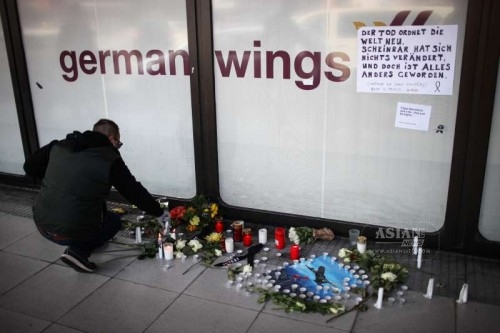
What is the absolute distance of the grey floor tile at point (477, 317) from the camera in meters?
3.32

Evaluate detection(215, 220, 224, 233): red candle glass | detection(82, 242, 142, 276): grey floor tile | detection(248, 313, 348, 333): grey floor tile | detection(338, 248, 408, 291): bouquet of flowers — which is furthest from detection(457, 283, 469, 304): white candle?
detection(82, 242, 142, 276): grey floor tile

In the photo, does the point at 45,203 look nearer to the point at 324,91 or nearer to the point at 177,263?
the point at 177,263

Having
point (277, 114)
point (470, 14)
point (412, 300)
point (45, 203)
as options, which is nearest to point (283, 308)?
point (412, 300)

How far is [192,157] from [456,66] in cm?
296

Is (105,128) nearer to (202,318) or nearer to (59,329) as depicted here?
(59,329)

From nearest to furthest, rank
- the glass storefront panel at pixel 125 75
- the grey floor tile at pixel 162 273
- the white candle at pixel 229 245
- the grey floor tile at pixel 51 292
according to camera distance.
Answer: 1. the grey floor tile at pixel 51 292
2. the grey floor tile at pixel 162 273
3. the white candle at pixel 229 245
4. the glass storefront panel at pixel 125 75

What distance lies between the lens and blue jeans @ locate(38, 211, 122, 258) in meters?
4.22

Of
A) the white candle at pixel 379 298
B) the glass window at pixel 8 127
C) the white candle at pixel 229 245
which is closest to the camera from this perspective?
the white candle at pixel 379 298

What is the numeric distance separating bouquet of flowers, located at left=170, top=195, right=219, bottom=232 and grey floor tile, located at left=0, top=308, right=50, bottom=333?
1.80 meters

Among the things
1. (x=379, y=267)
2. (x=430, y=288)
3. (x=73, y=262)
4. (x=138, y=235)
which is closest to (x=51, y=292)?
(x=73, y=262)

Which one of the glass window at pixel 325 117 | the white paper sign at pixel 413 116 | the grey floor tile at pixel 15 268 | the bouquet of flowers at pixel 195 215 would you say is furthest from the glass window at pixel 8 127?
the white paper sign at pixel 413 116

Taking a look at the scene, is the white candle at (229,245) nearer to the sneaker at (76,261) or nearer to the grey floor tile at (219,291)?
the grey floor tile at (219,291)

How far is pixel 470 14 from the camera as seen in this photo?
3.71m

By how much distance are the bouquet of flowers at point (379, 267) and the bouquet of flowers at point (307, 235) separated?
347mm
